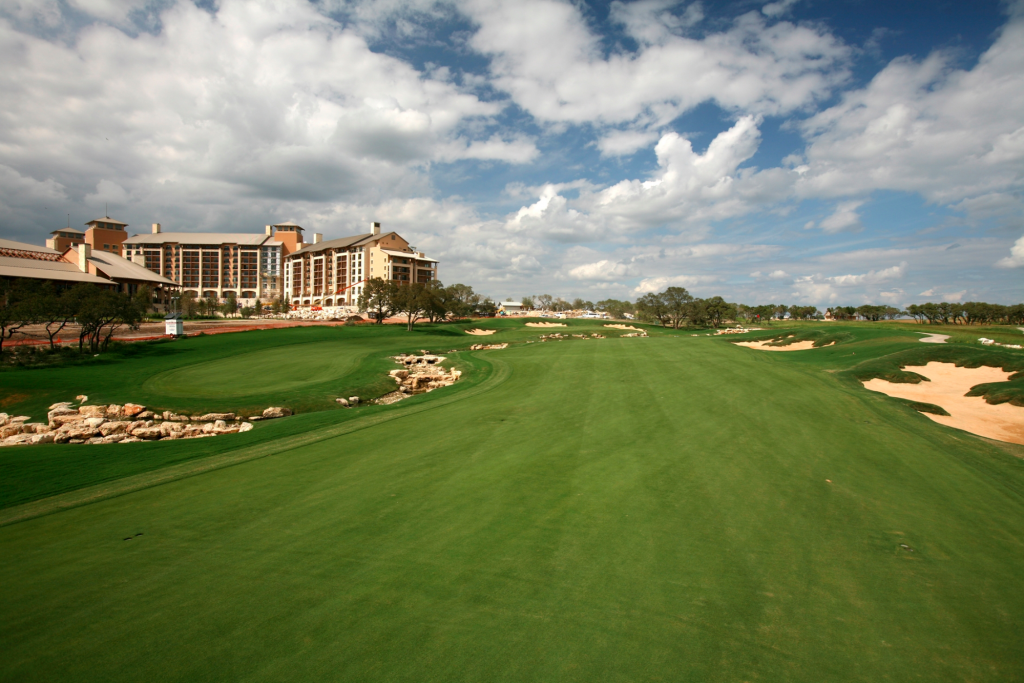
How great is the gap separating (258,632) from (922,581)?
6348mm

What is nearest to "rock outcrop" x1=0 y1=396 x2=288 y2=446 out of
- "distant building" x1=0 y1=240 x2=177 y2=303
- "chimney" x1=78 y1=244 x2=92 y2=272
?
"distant building" x1=0 y1=240 x2=177 y2=303

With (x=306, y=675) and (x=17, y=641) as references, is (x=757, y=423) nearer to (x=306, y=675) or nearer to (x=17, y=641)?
(x=306, y=675)

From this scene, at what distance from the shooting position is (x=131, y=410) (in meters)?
13.8

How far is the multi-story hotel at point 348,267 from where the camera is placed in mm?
99562

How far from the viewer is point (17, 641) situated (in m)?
3.38

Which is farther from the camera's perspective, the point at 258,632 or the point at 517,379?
the point at 517,379

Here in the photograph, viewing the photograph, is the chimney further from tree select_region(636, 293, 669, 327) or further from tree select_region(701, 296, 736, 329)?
tree select_region(701, 296, 736, 329)

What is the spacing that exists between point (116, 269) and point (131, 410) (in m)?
67.2

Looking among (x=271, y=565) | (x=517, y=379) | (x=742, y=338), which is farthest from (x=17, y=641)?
(x=742, y=338)

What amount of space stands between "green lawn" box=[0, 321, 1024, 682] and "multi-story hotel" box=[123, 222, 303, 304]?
129 m

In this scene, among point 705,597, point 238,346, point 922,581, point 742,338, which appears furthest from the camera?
point 742,338

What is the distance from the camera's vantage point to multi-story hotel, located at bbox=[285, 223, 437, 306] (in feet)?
327

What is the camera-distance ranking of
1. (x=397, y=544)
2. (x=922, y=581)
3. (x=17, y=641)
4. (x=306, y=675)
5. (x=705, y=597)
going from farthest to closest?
1. (x=397, y=544)
2. (x=922, y=581)
3. (x=705, y=597)
4. (x=17, y=641)
5. (x=306, y=675)

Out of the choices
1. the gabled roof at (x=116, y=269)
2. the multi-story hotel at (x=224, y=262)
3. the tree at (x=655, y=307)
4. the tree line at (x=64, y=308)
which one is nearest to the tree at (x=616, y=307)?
the tree at (x=655, y=307)
